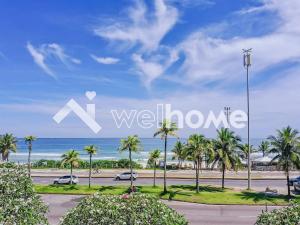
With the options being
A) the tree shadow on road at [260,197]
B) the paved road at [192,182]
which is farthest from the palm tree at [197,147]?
the paved road at [192,182]

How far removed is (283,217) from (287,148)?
33156mm

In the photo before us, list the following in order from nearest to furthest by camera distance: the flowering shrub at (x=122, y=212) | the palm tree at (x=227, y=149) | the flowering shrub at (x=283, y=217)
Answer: the flowering shrub at (x=122, y=212), the flowering shrub at (x=283, y=217), the palm tree at (x=227, y=149)

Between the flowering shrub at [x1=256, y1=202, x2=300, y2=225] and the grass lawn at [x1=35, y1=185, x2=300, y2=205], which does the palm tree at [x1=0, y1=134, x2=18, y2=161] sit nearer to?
the grass lawn at [x1=35, y1=185, x2=300, y2=205]

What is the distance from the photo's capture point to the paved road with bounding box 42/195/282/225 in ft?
110

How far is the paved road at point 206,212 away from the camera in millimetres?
33406

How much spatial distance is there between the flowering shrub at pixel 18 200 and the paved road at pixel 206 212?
17561 mm

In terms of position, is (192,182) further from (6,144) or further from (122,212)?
(122,212)

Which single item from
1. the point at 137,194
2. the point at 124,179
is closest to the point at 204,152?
the point at 124,179

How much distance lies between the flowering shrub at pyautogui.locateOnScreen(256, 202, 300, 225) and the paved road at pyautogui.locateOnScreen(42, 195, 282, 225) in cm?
2017

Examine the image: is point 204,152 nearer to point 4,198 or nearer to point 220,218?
point 220,218

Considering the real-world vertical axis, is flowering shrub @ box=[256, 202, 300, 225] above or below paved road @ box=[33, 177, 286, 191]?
above

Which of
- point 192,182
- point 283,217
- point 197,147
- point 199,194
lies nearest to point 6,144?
point 192,182

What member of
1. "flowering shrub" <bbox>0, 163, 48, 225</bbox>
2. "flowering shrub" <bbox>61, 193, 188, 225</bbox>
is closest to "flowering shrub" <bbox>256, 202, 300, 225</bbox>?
"flowering shrub" <bbox>61, 193, 188, 225</bbox>

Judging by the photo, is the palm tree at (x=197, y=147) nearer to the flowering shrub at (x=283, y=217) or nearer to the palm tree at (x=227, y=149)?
the palm tree at (x=227, y=149)
